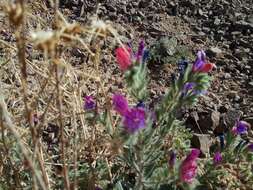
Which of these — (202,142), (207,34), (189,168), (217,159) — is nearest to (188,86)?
(189,168)

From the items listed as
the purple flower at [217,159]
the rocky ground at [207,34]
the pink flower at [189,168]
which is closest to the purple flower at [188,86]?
the pink flower at [189,168]

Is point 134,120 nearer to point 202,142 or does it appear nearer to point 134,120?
point 134,120

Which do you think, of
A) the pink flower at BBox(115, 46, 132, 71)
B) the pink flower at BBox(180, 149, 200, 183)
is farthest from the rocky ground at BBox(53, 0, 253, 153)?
the pink flower at BBox(115, 46, 132, 71)

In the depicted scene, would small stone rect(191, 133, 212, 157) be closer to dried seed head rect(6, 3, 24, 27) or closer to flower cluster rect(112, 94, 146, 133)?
flower cluster rect(112, 94, 146, 133)

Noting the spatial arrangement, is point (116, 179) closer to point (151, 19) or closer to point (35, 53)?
point (35, 53)

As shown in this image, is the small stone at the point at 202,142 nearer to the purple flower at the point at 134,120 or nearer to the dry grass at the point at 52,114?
the dry grass at the point at 52,114
